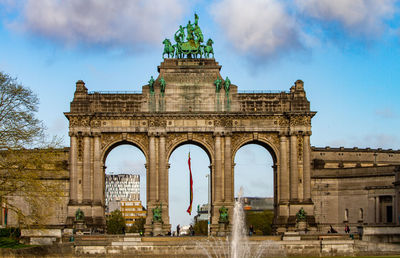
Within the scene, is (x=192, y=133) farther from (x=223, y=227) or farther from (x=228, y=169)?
(x=223, y=227)

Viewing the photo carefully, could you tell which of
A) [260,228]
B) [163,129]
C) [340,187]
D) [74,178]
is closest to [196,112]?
[163,129]

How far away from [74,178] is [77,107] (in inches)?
334

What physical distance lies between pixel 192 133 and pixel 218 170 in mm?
5438

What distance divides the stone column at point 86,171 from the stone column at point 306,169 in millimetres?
25600

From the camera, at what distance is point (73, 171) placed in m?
92.3

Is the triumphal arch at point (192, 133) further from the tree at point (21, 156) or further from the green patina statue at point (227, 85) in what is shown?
the tree at point (21, 156)

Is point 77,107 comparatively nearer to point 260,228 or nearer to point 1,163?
point 1,163

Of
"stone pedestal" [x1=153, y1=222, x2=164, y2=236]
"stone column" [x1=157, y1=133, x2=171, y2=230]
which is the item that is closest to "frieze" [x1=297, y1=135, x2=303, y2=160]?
"stone column" [x1=157, y1=133, x2=171, y2=230]

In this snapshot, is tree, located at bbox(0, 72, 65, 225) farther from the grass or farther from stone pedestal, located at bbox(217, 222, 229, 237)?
stone pedestal, located at bbox(217, 222, 229, 237)

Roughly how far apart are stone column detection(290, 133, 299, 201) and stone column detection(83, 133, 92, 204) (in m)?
24.0

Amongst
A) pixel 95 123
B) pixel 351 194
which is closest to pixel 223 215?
pixel 95 123

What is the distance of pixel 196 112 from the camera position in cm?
9300

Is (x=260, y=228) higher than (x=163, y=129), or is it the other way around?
(x=163, y=129)

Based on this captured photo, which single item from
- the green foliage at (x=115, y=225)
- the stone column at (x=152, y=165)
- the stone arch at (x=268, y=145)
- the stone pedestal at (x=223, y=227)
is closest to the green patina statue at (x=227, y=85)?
the stone arch at (x=268, y=145)
